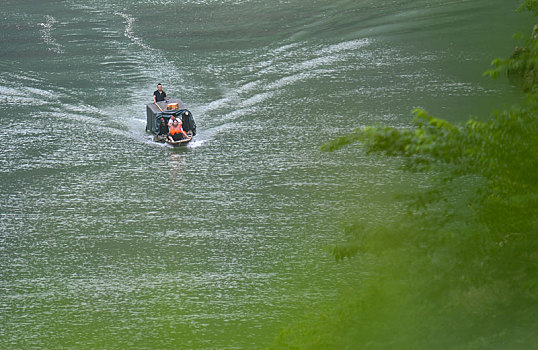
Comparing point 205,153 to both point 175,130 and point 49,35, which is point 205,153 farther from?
point 49,35

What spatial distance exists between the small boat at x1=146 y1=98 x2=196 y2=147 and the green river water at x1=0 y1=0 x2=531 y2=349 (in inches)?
26.1

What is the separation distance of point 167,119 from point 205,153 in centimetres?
248

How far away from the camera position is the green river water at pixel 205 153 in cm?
1855

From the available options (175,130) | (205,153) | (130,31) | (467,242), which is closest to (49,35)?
(130,31)

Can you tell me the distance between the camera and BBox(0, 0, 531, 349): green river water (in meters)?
18.5

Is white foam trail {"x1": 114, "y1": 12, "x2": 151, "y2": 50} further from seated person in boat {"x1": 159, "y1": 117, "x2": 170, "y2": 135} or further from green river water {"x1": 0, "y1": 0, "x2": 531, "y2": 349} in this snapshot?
seated person in boat {"x1": 159, "y1": 117, "x2": 170, "y2": 135}

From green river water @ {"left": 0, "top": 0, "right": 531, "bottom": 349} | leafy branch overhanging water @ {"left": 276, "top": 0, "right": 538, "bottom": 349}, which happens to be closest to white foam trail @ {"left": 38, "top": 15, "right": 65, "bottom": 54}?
green river water @ {"left": 0, "top": 0, "right": 531, "bottom": 349}

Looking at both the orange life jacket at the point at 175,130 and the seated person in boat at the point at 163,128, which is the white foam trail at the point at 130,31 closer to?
the seated person in boat at the point at 163,128

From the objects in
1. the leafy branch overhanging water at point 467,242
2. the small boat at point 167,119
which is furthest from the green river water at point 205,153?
the leafy branch overhanging water at point 467,242

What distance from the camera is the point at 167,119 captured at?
30.0m

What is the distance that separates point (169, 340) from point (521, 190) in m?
10.1

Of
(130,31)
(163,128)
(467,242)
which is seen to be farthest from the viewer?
(130,31)

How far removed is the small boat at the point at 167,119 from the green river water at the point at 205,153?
0.66 metres

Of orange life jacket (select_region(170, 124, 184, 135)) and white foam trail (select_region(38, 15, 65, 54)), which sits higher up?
white foam trail (select_region(38, 15, 65, 54))
